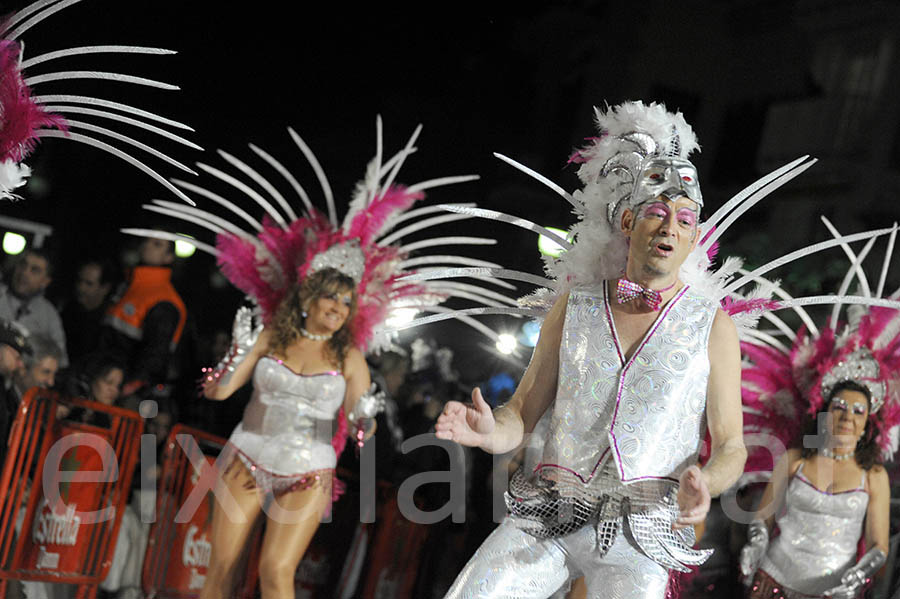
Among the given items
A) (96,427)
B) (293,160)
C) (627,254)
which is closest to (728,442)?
(627,254)

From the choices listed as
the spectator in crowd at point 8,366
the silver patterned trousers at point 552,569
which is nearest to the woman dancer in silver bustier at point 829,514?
the silver patterned trousers at point 552,569

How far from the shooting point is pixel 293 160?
9164mm

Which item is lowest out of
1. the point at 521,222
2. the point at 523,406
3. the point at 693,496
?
the point at 693,496

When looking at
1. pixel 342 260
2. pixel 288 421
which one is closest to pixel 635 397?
pixel 288 421

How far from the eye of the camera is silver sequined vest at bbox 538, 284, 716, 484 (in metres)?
2.96

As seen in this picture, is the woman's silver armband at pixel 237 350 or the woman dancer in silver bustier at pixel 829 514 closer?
the woman's silver armband at pixel 237 350

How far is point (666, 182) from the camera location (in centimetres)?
324

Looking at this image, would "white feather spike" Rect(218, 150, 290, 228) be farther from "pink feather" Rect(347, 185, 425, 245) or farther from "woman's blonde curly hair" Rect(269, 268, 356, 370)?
"woman's blonde curly hair" Rect(269, 268, 356, 370)

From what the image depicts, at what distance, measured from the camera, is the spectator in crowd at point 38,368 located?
572 centimetres

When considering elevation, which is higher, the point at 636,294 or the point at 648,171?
the point at 648,171

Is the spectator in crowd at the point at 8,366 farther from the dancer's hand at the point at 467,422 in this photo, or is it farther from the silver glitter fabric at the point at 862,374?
the silver glitter fabric at the point at 862,374

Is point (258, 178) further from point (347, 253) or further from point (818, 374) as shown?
point (818, 374)

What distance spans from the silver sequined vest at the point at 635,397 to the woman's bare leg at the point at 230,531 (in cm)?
238

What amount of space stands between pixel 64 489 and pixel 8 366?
29.9 inches
